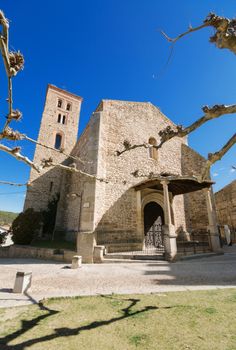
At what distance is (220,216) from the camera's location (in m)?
19.5

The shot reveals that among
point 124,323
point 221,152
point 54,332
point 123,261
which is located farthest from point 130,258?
point 221,152

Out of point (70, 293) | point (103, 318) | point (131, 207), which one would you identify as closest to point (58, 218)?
point (131, 207)

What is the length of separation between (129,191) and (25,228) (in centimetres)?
760

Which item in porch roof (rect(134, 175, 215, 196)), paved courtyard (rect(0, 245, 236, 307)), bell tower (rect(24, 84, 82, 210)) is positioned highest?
bell tower (rect(24, 84, 82, 210))

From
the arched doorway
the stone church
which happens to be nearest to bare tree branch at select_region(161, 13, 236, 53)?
the stone church

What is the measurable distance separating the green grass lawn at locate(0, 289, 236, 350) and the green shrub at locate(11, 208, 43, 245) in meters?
10.4

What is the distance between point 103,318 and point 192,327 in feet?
4.33

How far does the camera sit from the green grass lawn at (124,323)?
2264 mm

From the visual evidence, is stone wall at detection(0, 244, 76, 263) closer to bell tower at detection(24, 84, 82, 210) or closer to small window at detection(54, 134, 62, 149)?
bell tower at detection(24, 84, 82, 210)

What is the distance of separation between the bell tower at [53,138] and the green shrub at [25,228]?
208 inches

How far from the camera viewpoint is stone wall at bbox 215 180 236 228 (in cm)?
1761

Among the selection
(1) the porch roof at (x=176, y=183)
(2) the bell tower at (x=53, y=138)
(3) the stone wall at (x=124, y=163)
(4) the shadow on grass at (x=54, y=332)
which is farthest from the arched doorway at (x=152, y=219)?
(2) the bell tower at (x=53, y=138)

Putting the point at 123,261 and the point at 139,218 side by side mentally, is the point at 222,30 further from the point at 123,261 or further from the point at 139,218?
the point at 139,218

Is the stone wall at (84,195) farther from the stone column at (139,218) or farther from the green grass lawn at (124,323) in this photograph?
the green grass lawn at (124,323)
